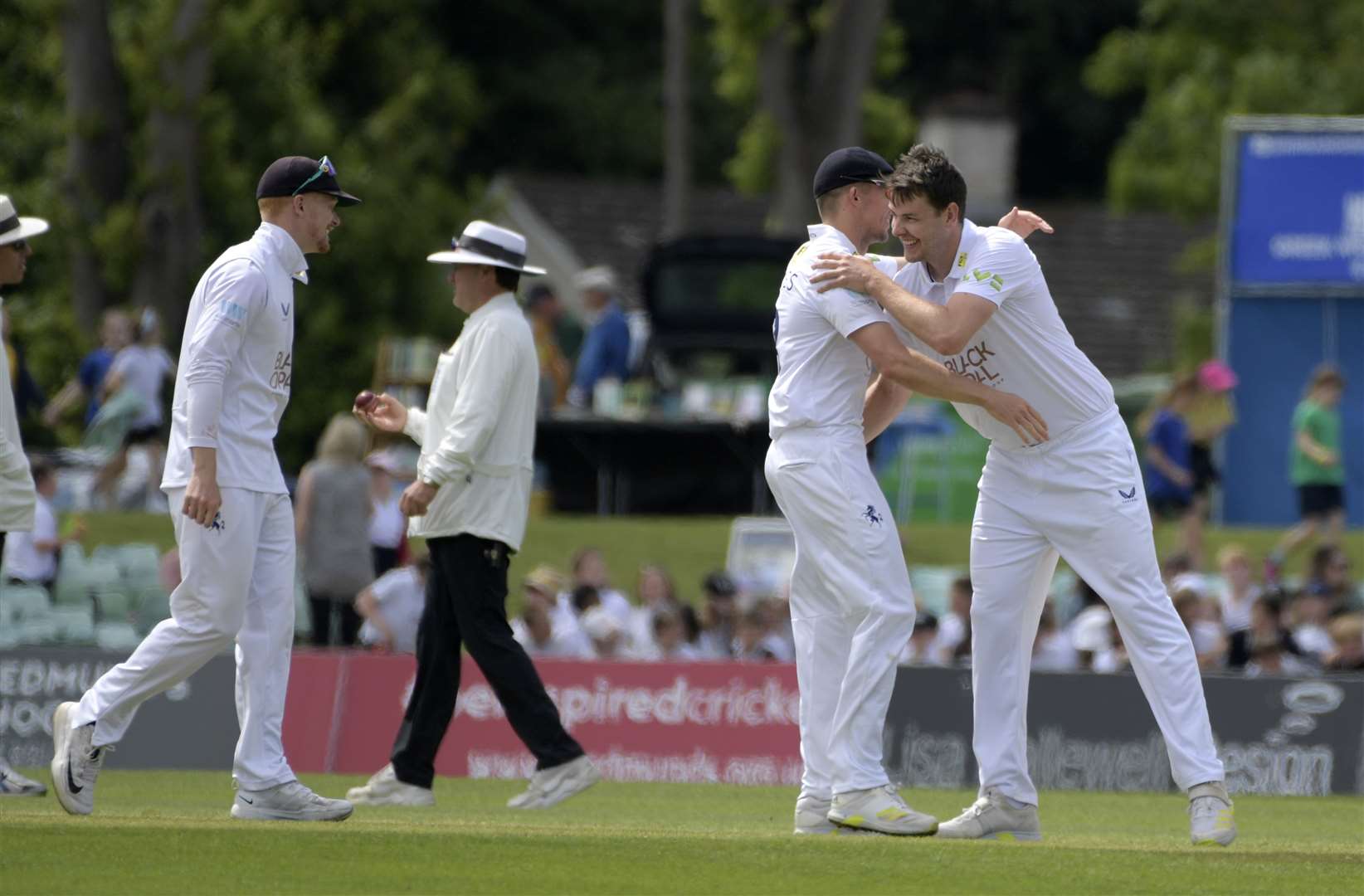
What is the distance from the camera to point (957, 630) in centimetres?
1552

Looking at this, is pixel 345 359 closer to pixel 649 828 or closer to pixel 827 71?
pixel 827 71

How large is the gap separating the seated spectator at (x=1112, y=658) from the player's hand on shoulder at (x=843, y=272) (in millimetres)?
6882

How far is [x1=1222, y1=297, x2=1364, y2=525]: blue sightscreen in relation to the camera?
70.9 feet

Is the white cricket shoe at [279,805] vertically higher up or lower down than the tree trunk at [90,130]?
lower down

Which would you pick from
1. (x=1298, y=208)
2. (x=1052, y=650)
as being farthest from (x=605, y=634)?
(x=1298, y=208)

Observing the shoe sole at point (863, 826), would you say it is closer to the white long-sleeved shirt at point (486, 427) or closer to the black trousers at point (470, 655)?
the black trousers at point (470, 655)

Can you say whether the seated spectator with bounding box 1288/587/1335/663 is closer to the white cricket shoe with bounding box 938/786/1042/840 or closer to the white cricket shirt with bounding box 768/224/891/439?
the white cricket shoe with bounding box 938/786/1042/840

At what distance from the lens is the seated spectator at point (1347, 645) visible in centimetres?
1460

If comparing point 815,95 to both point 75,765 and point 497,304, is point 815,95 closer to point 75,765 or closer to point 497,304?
point 497,304

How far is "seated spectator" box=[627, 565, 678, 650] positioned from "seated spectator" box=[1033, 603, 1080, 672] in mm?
2385

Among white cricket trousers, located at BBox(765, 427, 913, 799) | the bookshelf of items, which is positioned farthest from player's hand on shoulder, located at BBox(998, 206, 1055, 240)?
the bookshelf of items

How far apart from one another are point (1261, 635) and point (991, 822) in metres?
7.01

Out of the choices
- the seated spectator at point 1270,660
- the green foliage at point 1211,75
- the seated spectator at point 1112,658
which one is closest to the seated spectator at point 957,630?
the seated spectator at point 1112,658

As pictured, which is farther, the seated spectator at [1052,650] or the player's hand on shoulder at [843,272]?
the seated spectator at [1052,650]
